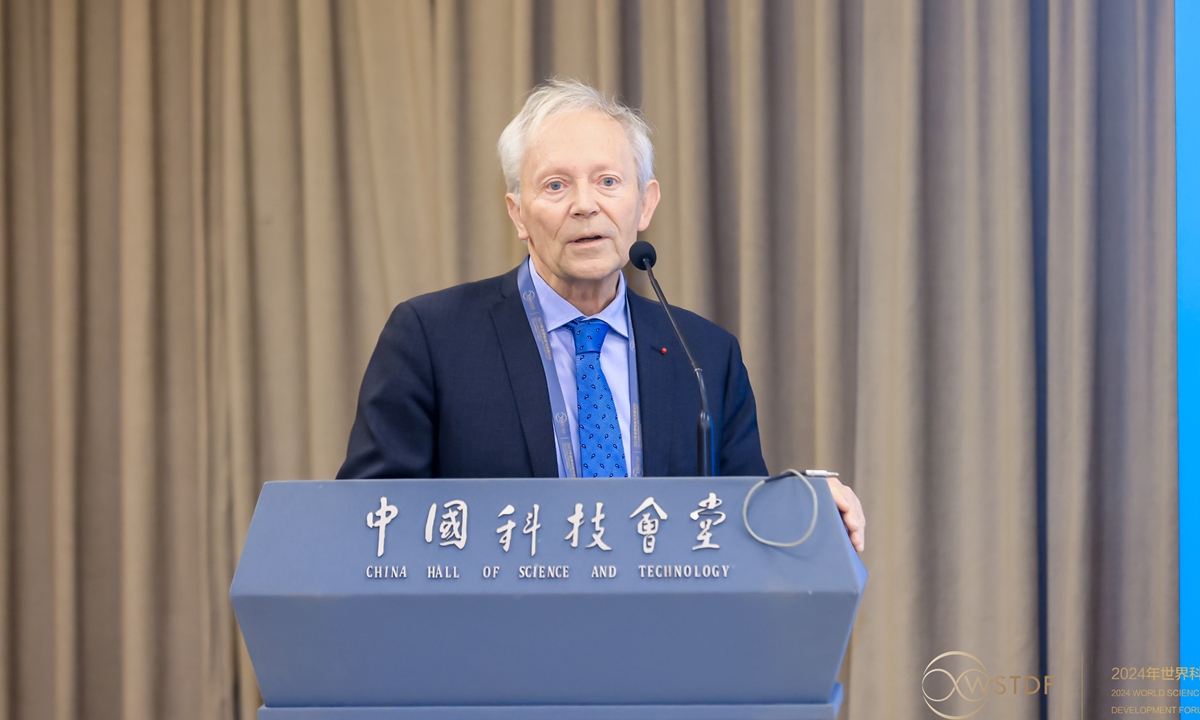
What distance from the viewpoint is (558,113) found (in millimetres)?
1764

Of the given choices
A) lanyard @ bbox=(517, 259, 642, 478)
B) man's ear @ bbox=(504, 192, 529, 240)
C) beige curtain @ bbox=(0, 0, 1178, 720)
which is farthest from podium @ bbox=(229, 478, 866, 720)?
beige curtain @ bbox=(0, 0, 1178, 720)

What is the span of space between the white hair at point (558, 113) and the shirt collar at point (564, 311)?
7.8 inches

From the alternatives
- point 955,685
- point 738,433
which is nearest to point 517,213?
point 738,433

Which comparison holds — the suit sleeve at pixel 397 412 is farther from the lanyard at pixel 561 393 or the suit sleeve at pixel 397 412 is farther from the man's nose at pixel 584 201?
the man's nose at pixel 584 201

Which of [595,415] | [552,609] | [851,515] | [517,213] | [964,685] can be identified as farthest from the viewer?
[964,685]

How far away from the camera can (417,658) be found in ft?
3.44

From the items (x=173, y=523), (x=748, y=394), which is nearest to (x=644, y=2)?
(x=748, y=394)

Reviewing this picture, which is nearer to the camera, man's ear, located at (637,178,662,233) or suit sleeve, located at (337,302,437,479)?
suit sleeve, located at (337,302,437,479)

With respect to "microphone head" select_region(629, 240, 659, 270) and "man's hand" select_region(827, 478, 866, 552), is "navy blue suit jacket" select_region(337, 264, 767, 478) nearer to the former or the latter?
"microphone head" select_region(629, 240, 659, 270)

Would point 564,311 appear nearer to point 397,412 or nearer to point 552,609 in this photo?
point 397,412

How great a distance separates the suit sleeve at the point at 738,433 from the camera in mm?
1816

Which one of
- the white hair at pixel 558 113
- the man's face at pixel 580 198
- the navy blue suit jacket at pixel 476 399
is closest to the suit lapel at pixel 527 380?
the navy blue suit jacket at pixel 476 399

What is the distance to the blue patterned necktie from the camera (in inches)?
63.2

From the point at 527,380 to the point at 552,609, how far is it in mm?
663
